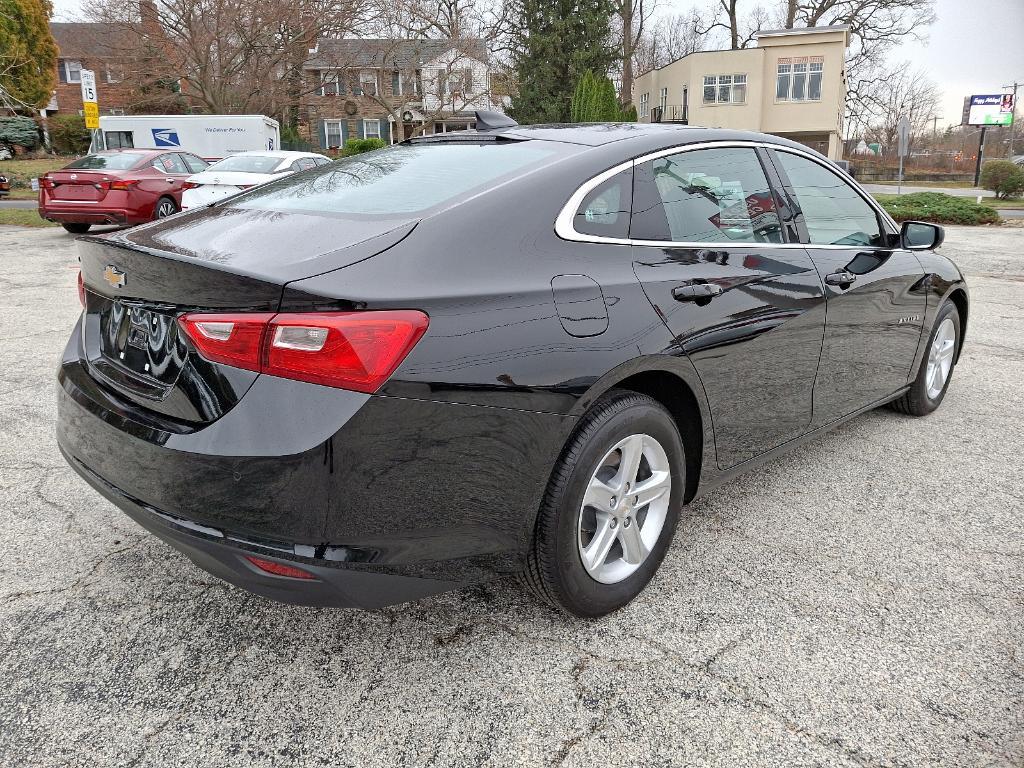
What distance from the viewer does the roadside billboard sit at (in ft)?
137

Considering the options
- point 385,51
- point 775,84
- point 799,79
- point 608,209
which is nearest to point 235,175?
point 608,209

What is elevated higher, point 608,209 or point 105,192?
point 105,192

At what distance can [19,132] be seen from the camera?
125ft

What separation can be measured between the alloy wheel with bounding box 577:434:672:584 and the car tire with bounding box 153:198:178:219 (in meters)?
12.8

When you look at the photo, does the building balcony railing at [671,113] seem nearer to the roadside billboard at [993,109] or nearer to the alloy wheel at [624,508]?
the roadside billboard at [993,109]

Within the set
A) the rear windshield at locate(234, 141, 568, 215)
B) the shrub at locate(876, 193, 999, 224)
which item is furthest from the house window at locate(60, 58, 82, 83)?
the rear windshield at locate(234, 141, 568, 215)

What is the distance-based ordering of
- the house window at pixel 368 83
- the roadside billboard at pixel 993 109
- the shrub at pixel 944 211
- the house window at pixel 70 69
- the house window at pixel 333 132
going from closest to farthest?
the shrub at pixel 944 211, the house window at pixel 368 83, the roadside billboard at pixel 993 109, the house window at pixel 333 132, the house window at pixel 70 69

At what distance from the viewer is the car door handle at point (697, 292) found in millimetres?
2562

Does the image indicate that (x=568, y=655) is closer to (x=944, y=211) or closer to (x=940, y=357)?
(x=940, y=357)

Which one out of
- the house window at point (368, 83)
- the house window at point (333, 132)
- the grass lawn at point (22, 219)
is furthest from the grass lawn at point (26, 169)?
the house window at point (333, 132)

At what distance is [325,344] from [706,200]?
1654mm

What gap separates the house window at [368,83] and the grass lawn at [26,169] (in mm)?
14583

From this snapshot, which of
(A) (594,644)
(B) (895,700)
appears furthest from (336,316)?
(B) (895,700)

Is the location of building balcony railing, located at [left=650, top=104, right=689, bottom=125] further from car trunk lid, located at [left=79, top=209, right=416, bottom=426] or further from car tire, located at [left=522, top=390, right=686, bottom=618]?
car trunk lid, located at [left=79, top=209, right=416, bottom=426]
